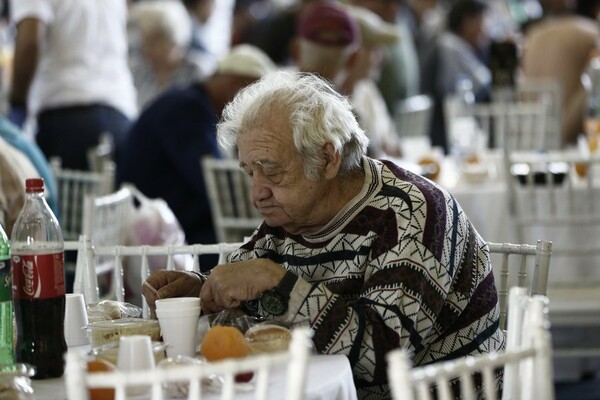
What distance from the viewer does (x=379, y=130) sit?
613 centimetres

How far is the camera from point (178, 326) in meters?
1.84

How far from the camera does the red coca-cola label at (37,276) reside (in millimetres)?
1772

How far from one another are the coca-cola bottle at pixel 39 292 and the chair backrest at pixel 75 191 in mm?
2252

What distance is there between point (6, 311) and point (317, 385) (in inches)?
20.7

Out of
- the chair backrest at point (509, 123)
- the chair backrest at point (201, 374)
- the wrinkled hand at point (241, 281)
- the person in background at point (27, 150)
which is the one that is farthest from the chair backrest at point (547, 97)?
the chair backrest at point (201, 374)

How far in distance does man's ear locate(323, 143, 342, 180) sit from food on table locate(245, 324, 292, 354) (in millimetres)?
366

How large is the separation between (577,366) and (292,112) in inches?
113

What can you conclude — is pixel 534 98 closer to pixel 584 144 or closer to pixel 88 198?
pixel 584 144

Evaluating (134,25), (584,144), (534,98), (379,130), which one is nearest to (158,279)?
(584,144)

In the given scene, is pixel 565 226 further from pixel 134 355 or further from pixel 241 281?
pixel 134 355

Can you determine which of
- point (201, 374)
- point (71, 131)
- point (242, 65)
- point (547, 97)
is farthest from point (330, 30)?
point (201, 374)

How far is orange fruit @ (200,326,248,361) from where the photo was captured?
1.75 metres

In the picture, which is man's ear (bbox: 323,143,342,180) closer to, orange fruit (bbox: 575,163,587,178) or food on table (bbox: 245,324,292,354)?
food on table (bbox: 245,324,292,354)

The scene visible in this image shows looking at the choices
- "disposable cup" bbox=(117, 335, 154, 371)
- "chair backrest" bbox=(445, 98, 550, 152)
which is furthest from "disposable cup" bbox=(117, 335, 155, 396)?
"chair backrest" bbox=(445, 98, 550, 152)
